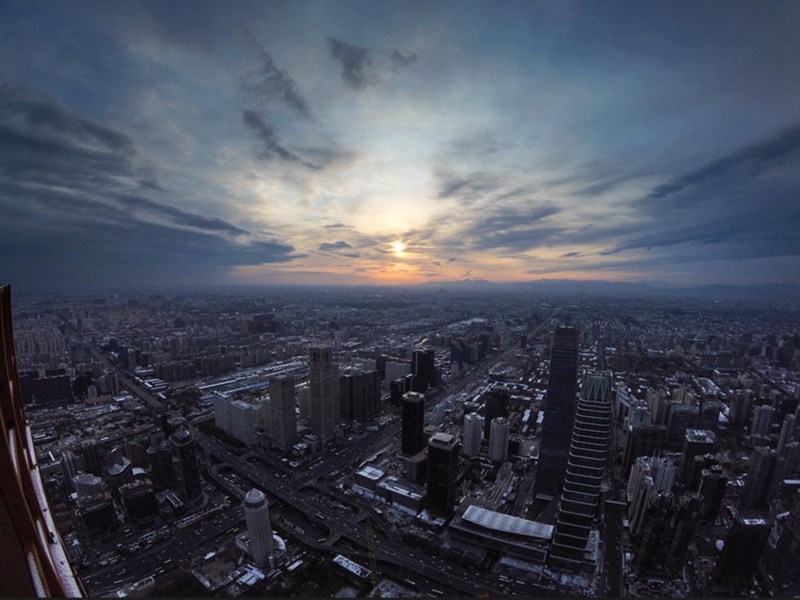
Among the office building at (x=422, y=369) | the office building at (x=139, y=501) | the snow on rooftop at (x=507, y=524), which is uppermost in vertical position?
the office building at (x=422, y=369)

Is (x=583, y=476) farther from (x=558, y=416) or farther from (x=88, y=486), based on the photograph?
(x=88, y=486)

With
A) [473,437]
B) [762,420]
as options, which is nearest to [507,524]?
[473,437]

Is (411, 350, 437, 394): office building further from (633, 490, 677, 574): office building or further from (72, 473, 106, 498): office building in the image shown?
(72, 473, 106, 498): office building

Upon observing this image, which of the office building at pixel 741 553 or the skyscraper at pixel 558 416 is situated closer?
the office building at pixel 741 553

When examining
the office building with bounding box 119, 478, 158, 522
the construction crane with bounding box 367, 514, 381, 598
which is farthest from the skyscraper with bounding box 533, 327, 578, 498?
the office building with bounding box 119, 478, 158, 522

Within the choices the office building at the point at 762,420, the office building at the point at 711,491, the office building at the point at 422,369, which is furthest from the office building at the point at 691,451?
the office building at the point at 422,369

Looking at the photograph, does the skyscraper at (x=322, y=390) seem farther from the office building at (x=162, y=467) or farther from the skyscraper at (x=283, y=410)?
the office building at (x=162, y=467)

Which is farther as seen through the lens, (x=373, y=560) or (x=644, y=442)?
(x=644, y=442)
